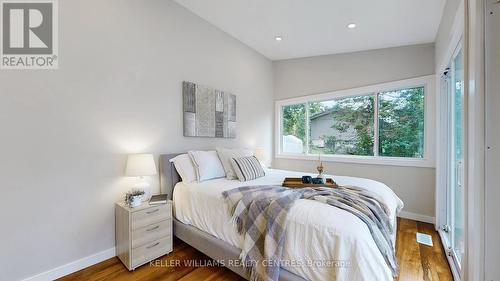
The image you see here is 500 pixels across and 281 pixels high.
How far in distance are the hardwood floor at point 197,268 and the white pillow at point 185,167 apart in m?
0.79

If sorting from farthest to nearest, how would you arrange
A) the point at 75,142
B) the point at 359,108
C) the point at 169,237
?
the point at 359,108 → the point at 169,237 → the point at 75,142

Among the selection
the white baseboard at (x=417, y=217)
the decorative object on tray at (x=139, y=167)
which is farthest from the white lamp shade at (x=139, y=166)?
the white baseboard at (x=417, y=217)

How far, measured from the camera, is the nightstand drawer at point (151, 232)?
6.72 ft

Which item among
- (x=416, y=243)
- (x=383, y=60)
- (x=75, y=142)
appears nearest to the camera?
(x=75, y=142)

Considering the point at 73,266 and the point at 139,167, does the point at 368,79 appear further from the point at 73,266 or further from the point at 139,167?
the point at 73,266

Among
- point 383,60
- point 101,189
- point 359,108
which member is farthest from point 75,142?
point 383,60

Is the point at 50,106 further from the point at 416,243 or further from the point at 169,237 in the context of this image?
the point at 416,243

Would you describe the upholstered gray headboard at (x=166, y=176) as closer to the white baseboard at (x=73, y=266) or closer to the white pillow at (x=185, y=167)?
the white pillow at (x=185, y=167)

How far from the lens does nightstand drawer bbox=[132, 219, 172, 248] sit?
2047 millimetres

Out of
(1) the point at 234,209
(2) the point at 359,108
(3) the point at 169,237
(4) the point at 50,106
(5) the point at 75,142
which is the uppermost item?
(2) the point at 359,108

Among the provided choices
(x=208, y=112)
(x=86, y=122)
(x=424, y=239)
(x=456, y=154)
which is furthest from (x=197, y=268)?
(x=456, y=154)

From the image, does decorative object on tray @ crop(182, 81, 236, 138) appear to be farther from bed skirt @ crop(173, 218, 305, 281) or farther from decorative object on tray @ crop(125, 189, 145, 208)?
bed skirt @ crop(173, 218, 305, 281)

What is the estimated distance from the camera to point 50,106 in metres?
1.86

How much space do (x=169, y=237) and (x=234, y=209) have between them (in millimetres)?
963
